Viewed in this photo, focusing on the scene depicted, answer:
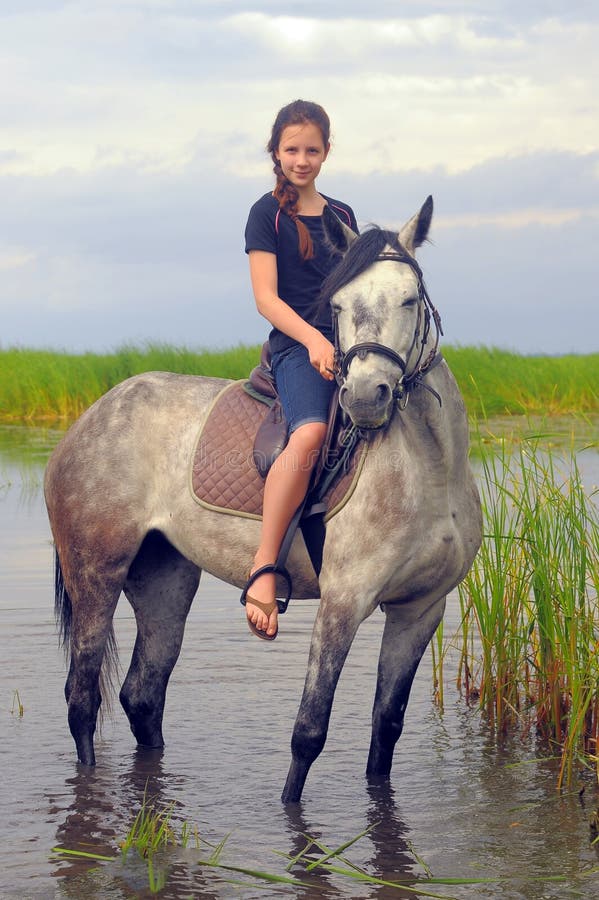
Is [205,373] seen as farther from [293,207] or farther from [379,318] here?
[379,318]

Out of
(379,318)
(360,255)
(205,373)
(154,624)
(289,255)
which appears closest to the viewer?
(379,318)

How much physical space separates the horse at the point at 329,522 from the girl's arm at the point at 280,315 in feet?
0.39

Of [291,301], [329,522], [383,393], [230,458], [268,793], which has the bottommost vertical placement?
[268,793]

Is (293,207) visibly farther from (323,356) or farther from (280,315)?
(323,356)

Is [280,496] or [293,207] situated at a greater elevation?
[293,207]

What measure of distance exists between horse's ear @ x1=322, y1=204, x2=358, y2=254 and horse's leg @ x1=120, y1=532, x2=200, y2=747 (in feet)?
6.04

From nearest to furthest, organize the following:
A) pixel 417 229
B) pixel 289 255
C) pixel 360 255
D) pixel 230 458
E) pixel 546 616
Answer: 1. pixel 360 255
2. pixel 417 229
3. pixel 289 255
4. pixel 230 458
5. pixel 546 616

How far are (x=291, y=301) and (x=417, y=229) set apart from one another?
0.77m

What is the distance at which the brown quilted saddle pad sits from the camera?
15.3 feet

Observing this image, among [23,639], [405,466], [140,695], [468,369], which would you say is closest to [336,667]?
[405,466]

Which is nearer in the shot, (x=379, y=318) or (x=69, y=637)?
(x=379, y=318)

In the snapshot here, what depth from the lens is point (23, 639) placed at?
7.27 m

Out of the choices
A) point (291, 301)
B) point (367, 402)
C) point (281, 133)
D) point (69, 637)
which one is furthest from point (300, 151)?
point (69, 637)

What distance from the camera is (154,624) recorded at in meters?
5.31
